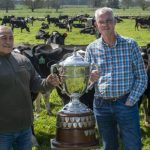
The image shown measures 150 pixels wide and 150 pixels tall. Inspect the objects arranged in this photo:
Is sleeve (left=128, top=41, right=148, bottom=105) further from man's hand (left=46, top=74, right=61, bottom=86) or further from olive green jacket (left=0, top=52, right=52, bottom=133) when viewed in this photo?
olive green jacket (left=0, top=52, right=52, bottom=133)

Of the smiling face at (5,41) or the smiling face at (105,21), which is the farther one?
the smiling face at (105,21)

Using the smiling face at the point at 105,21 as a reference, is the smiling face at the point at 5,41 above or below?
below

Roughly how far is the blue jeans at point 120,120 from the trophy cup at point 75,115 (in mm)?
477

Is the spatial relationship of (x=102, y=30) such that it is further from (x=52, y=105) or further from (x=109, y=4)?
(x=109, y=4)

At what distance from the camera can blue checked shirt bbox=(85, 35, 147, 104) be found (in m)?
4.85

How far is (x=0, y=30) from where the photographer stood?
4.51 m

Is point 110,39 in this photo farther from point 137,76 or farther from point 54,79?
point 54,79

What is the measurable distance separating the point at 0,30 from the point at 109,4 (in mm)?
113757

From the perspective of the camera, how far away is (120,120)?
4.97m

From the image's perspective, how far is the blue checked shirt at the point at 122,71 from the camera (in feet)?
15.9

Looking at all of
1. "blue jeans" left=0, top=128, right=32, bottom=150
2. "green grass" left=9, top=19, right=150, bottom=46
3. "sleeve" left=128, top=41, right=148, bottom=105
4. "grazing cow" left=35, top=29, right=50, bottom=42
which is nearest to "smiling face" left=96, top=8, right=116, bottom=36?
"sleeve" left=128, top=41, right=148, bottom=105

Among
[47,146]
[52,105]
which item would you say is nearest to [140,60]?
[47,146]

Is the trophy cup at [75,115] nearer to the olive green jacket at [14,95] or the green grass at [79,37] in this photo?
the olive green jacket at [14,95]

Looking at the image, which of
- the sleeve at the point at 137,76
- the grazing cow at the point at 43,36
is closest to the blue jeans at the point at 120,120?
the sleeve at the point at 137,76
